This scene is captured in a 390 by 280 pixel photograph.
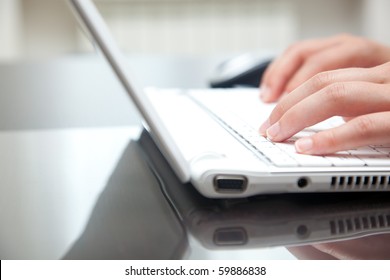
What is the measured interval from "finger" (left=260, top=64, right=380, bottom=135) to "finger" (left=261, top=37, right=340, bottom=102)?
21 centimetres

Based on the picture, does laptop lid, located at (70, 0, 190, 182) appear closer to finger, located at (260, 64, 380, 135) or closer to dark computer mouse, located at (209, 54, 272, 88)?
finger, located at (260, 64, 380, 135)

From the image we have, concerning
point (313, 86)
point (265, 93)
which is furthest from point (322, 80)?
point (265, 93)

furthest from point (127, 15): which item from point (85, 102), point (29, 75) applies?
point (85, 102)

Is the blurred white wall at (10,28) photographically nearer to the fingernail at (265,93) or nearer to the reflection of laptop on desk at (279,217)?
the fingernail at (265,93)

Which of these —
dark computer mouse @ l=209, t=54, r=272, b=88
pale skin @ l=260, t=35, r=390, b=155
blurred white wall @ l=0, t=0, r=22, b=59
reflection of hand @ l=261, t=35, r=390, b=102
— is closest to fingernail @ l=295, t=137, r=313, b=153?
pale skin @ l=260, t=35, r=390, b=155

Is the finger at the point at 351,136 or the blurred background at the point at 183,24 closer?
the finger at the point at 351,136

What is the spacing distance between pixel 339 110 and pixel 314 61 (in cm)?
34

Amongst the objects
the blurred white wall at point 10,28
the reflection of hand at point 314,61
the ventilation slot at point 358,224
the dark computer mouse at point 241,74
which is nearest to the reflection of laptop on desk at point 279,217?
the ventilation slot at point 358,224

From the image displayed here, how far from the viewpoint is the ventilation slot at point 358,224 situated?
12.3 inches

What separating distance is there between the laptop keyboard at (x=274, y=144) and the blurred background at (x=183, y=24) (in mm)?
1904

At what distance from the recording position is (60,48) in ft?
8.28

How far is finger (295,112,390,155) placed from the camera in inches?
13.9

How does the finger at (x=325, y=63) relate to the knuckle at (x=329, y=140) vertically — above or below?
below

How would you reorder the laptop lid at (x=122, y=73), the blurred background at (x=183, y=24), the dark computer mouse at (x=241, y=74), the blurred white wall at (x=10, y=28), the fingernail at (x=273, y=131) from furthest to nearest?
the blurred background at (x=183, y=24) → the blurred white wall at (x=10, y=28) → the dark computer mouse at (x=241, y=74) → the fingernail at (x=273, y=131) → the laptop lid at (x=122, y=73)
